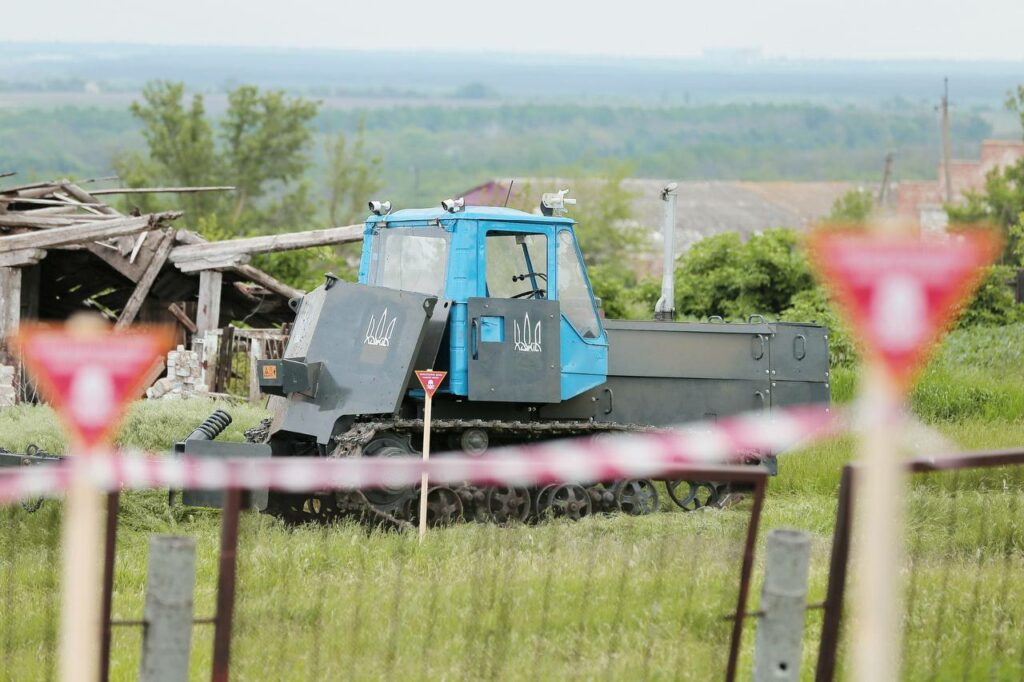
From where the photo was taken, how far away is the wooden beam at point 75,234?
1827 centimetres

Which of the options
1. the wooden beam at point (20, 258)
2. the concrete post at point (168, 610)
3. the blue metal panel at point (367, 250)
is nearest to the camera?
the concrete post at point (168, 610)

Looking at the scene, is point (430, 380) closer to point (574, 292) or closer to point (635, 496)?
point (574, 292)

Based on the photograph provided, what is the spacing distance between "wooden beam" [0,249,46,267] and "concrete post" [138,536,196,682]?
14.8m

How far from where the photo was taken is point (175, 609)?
14.8ft

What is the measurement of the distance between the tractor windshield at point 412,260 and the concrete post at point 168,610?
25.5 feet

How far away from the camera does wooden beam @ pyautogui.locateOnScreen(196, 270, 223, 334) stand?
19.2 m

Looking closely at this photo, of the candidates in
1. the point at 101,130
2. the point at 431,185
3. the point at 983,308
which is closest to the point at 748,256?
the point at 983,308

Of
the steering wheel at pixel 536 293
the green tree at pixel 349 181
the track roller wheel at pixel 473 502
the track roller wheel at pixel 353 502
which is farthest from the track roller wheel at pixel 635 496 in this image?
the green tree at pixel 349 181

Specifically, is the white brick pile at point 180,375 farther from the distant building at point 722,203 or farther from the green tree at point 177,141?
the distant building at point 722,203

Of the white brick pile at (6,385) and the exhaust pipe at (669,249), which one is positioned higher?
the exhaust pipe at (669,249)

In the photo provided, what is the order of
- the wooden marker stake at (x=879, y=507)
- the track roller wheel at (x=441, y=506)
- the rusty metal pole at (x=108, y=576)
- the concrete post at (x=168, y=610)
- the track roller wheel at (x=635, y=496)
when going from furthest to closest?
the track roller wheel at (x=635, y=496) → the track roller wheel at (x=441, y=506) → the rusty metal pole at (x=108, y=576) → the concrete post at (x=168, y=610) → the wooden marker stake at (x=879, y=507)

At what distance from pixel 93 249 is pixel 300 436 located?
822 centimetres

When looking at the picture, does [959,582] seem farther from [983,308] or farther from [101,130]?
[101,130]

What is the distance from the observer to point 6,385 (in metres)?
17.5
